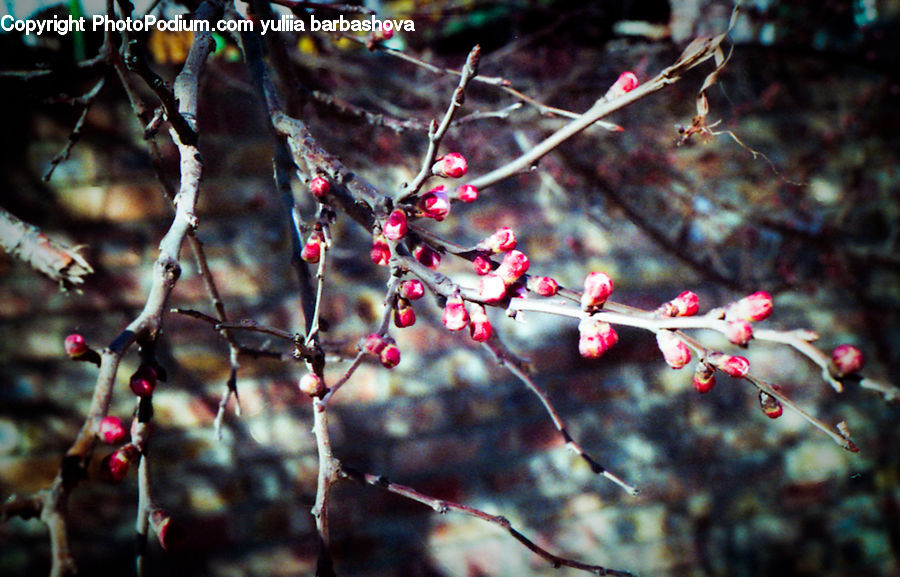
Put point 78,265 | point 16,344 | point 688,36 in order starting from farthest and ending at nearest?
point 688,36 → point 16,344 → point 78,265

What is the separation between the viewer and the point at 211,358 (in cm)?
89

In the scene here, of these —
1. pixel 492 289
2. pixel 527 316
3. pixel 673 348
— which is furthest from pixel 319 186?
pixel 527 316

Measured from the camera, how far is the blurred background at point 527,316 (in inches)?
34.1

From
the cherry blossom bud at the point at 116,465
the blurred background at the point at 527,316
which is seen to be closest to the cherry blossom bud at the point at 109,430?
the cherry blossom bud at the point at 116,465

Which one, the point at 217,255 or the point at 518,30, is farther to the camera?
the point at 518,30

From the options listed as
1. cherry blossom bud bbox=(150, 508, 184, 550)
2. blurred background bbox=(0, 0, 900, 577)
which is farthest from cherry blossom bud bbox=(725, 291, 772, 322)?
blurred background bbox=(0, 0, 900, 577)

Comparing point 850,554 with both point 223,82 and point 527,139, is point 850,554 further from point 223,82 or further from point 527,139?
point 223,82

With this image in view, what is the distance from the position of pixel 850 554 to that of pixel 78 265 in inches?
55.1

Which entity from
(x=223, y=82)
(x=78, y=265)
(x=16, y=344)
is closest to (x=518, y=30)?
(x=223, y=82)

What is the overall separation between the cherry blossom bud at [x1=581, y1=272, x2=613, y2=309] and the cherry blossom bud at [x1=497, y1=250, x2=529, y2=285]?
1.9 inches

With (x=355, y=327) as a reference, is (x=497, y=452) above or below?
below

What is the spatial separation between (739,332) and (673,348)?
4cm

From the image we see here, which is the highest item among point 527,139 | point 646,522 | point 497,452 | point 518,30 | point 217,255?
point 518,30

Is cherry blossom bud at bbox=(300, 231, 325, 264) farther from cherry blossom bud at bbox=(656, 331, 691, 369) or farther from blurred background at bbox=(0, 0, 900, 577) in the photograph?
blurred background at bbox=(0, 0, 900, 577)
